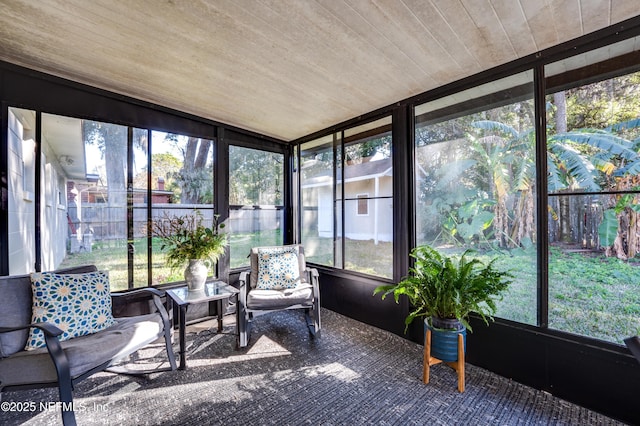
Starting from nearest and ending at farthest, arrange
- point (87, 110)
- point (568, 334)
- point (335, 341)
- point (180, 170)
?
point (568, 334), point (87, 110), point (335, 341), point (180, 170)

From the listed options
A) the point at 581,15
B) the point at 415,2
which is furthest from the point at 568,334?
the point at 415,2

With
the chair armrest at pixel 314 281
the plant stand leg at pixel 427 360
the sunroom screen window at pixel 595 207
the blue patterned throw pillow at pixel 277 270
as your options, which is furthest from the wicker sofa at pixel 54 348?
the sunroom screen window at pixel 595 207

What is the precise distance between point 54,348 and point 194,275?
1.20m

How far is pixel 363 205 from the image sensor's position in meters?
3.45

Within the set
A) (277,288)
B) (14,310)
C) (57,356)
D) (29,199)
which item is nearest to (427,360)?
(277,288)

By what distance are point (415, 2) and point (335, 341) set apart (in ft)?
9.31

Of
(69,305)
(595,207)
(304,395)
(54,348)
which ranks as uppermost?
(595,207)

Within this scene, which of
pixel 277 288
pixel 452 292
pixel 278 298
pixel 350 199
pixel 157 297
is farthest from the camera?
pixel 350 199

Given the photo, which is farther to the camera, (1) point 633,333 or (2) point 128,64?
(2) point 128,64

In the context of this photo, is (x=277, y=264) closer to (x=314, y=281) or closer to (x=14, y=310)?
(x=314, y=281)

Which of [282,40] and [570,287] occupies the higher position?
[282,40]

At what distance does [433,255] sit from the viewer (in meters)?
2.38

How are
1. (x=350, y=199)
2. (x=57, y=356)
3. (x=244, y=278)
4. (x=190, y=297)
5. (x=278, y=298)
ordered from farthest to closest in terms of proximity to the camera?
(x=350, y=199) → (x=244, y=278) → (x=278, y=298) → (x=190, y=297) → (x=57, y=356)

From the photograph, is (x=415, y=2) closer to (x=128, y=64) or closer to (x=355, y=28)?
(x=355, y=28)
